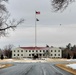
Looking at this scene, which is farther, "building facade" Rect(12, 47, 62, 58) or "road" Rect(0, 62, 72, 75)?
"building facade" Rect(12, 47, 62, 58)

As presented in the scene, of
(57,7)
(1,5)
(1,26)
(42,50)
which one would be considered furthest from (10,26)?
(42,50)

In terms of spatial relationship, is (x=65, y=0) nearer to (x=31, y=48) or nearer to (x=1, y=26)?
(x=1, y=26)

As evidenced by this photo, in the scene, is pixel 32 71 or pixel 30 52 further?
pixel 30 52

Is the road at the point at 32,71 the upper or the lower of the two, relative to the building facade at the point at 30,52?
lower

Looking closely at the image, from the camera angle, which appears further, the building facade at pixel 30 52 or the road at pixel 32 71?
the building facade at pixel 30 52

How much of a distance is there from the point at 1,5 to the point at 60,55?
139402 millimetres

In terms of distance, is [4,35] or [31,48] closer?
[4,35]

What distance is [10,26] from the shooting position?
54.5m

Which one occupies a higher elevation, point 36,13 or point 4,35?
point 36,13

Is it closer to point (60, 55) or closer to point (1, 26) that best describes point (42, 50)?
point (60, 55)

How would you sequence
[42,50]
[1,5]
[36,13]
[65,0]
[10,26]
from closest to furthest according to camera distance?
1. [65,0]
2. [1,5]
3. [10,26]
4. [36,13]
5. [42,50]

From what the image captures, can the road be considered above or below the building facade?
below

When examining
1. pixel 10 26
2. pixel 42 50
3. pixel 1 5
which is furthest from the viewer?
pixel 42 50

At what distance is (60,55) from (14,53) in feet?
86.5
